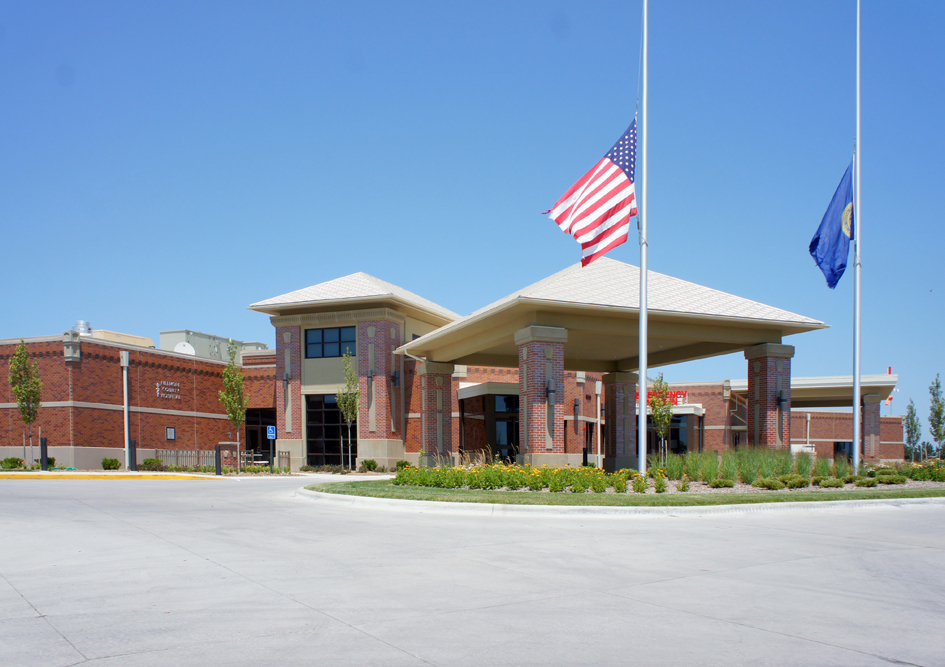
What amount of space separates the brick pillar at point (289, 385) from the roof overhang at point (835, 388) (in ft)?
93.3

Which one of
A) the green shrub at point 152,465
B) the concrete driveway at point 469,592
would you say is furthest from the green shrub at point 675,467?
the green shrub at point 152,465

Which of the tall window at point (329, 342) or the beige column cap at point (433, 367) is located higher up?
the tall window at point (329, 342)

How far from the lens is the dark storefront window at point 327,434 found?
3762 cm

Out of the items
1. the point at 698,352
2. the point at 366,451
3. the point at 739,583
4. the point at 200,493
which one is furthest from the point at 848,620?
the point at 366,451

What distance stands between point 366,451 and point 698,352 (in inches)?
637

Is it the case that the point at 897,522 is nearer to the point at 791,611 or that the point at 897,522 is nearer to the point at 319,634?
the point at 791,611

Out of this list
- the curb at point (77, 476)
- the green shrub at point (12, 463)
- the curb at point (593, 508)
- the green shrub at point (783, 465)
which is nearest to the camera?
the curb at point (593, 508)

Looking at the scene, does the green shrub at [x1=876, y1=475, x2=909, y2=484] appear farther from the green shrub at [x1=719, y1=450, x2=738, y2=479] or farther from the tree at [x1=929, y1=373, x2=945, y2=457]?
the tree at [x1=929, y1=373, x2=945, y2=457]

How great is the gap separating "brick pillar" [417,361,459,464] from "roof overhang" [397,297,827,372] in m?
0.58

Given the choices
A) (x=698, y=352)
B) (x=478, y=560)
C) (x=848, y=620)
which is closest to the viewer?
(x=848, y=620)

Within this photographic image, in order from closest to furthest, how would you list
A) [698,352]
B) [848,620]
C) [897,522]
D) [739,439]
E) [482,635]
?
1. [482,635]
2. [848,620]
3. [897,522]
4. [698,352]
5. [739,439]

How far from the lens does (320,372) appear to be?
38.0 metres

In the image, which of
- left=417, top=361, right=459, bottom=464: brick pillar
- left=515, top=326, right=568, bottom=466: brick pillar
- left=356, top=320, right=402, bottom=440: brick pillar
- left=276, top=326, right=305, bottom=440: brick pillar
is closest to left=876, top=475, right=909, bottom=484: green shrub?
left=515, top=326, right=568, bottom=466: brick pillar

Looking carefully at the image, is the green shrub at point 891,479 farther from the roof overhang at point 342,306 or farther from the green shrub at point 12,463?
the green shrub at point 12,463
